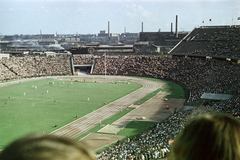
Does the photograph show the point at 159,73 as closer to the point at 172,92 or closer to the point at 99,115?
the point at 172,92

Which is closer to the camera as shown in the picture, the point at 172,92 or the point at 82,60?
the point at 172,92

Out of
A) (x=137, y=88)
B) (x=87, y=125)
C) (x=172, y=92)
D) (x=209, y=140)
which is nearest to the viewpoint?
(x=209, y=140)

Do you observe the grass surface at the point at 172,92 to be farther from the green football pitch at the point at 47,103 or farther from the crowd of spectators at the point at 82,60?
the crowd of spectators at the point at 82,60

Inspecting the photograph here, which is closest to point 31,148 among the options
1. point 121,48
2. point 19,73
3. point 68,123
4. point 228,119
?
point 228,119

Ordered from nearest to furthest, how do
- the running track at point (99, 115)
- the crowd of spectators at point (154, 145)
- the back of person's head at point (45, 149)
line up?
1. the back of person's head at point (45, 149)
2. the crowd of spectators at point (154, 145)
3. the running track at point (99, 115)

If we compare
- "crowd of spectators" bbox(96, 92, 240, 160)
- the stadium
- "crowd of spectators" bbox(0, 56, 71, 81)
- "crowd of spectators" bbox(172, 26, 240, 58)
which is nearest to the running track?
the stadium

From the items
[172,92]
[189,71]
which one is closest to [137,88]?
[172,92]

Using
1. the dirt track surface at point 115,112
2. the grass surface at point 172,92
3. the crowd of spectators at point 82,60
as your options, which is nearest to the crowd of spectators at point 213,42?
the grass surface at point 172,92
